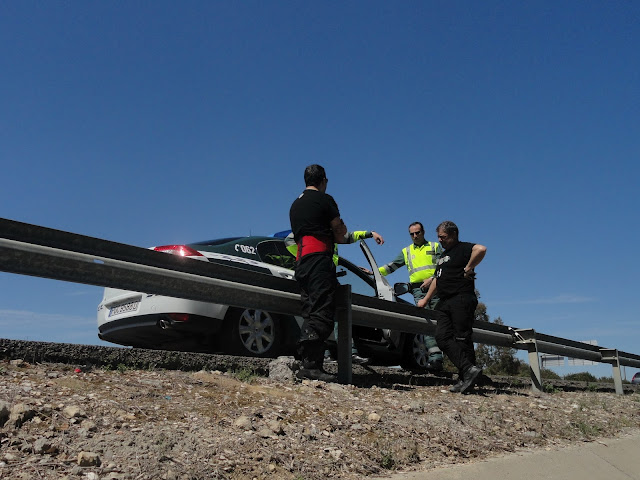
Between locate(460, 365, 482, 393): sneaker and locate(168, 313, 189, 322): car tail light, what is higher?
locate(168, 313, 189, 322): car tail light

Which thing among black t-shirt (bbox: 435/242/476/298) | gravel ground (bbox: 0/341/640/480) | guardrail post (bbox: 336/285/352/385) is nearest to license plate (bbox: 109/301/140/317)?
gravel ground (bbox: 0/341/640/480)

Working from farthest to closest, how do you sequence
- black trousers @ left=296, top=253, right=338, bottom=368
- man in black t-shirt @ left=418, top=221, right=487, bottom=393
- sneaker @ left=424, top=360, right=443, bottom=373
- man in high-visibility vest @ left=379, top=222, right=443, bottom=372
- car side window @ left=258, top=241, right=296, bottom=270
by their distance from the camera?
man in high-visibility vest @ left=379, top=222, right=443, bottom=372 < sneaker @ left=424, top=360, right=443, bottom=373 < car side window @ left=258, top=241, right=296, bottom=270 < man in black t-shirt @ left=418, top=221, right=487, bottom=393 < black trousers @ left=296, top=253, right=338, bottom=368

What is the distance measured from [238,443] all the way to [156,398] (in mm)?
780

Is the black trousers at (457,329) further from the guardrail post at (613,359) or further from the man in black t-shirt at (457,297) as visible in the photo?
the guardrail post at (613,359)

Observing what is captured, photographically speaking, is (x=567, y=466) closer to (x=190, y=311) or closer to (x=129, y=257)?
(x=129, y=257)

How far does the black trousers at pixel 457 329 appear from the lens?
239 inches

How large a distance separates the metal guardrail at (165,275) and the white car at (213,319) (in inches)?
32.9

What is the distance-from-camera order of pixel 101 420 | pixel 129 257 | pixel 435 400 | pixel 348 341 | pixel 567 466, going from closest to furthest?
1. pixel 101 420
2. pixel 567 466
3. pixel 129 257
4. pixel 435 400
5. pixel 348 341

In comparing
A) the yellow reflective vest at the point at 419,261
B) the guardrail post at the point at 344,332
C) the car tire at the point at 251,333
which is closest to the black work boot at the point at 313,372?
the guardrail post at the point at 344,332

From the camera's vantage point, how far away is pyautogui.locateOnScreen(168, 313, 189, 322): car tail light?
6.88 m

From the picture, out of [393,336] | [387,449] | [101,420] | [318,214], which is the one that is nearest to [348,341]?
[318,214]

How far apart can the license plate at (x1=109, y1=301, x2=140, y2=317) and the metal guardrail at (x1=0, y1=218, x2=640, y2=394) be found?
255cm

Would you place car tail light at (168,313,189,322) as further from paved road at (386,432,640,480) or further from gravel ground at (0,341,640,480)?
paved road at (386,432,640,480)

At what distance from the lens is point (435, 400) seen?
5.03m
